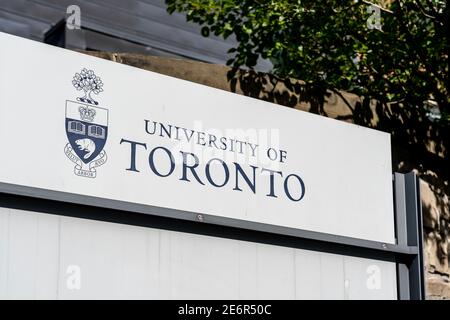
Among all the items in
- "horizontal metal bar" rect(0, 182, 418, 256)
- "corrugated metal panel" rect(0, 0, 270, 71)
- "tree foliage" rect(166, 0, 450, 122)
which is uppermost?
"corrugated metal panel" rect(0, 0, 270, 71)

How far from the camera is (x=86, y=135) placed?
5.50 meters

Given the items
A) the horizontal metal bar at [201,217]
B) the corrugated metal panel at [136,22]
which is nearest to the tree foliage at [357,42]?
the horizontal metal bar at [201,217]

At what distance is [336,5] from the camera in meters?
9.22

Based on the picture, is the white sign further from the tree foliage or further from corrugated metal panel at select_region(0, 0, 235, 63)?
corrugated metal panel at select_region(0, 0, 235, 63)

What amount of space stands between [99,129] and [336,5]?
4168 mm

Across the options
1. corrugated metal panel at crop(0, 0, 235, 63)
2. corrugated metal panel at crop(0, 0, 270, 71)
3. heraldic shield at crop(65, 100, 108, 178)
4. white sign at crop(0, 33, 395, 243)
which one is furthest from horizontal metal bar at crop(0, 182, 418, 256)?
corrugated metal panel at crop(0, 0, 235, 63)

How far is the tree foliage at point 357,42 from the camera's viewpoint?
29.6 ft

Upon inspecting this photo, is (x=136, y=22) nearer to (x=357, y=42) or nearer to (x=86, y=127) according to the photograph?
(x=357, y=42)

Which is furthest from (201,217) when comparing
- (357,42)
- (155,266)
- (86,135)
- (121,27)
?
(121,27)

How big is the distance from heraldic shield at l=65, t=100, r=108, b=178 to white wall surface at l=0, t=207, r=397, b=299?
30 cm

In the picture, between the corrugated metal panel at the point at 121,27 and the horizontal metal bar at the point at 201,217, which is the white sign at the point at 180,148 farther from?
the corrugated metal panel at the point at 121,27

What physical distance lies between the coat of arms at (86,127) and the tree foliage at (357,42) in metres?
3.67

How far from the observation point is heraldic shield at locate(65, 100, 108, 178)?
5.43 meters
